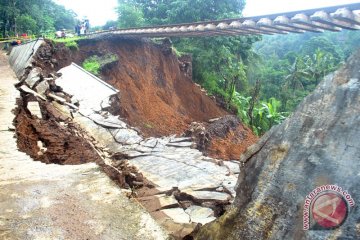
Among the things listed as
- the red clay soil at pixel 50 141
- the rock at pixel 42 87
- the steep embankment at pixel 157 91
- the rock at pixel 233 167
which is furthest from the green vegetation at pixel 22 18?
the rock at pixel 233 167

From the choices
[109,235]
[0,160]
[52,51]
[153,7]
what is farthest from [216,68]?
[109,235]

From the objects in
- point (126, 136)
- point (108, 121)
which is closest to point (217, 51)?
point (108, 121)

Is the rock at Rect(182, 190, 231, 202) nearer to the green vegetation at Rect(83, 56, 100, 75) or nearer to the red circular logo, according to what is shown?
the red circular logo

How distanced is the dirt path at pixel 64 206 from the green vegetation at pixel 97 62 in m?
8.95

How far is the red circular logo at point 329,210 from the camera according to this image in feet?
6.21

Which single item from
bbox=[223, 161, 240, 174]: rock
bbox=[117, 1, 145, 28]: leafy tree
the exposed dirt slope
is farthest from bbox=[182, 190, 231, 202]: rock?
bbox=[117, 1, 145, 28]: leafy tree

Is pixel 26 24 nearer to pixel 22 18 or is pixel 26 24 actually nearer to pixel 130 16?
pixel 22 18

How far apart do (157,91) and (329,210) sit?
526 inches

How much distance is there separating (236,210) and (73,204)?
69.4 inches

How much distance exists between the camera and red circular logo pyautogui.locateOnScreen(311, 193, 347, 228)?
6.21 ft

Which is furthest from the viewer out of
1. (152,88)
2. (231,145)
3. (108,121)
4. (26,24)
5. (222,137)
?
(26,24)

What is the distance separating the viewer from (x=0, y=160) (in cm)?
438

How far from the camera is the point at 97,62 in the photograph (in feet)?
44.4

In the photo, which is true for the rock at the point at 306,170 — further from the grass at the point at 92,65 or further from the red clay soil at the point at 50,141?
the grass at the point at 92,65
